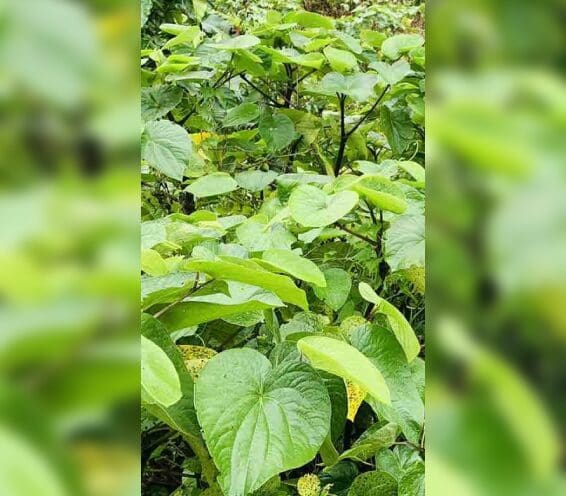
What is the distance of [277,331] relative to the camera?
49 centimetres

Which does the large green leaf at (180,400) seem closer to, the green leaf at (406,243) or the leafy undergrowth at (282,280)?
the leafy undergrowth at (282,280)

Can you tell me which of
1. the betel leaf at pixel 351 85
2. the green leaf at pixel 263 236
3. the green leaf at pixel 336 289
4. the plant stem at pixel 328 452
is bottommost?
the plant stem at pixel 328 452

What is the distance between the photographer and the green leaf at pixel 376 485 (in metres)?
0.46

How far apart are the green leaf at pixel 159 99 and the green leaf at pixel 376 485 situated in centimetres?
54

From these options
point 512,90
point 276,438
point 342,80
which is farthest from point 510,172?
point 342,80

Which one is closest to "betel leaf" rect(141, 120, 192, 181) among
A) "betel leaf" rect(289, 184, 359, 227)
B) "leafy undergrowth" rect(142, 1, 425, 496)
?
"leafy undergrowth" rect(142, 1, 425, 496)

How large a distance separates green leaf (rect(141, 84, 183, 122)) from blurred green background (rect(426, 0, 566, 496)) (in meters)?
0.72

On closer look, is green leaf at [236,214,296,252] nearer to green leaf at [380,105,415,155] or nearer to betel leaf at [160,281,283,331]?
betel leaf at [160,281,283,331]

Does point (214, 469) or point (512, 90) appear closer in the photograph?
point (512, 90)

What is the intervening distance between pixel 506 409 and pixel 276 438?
22 centimetres

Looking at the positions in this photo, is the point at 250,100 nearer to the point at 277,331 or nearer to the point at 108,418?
the point at 277,331

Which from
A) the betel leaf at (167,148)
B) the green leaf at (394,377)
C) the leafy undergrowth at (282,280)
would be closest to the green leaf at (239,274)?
the leafy undergrowth at (282,280)

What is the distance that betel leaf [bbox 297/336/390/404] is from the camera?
330mm

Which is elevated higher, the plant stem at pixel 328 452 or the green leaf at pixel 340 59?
the green leaf at pixel 340 59
